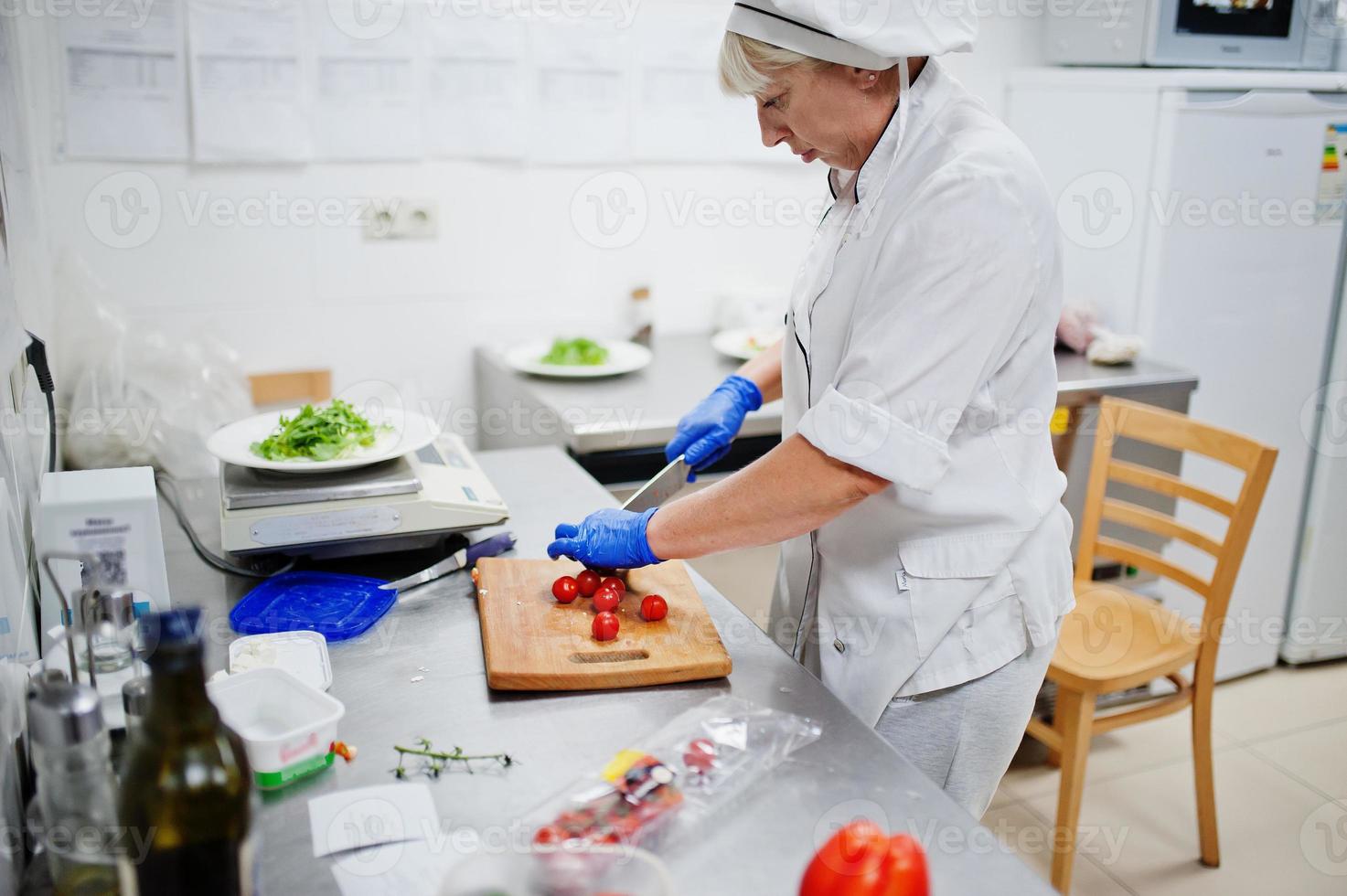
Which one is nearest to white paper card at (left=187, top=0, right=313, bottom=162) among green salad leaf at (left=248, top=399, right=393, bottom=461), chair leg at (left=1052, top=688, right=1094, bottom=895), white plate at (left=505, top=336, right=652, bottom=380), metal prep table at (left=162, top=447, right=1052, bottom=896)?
white plate at (left=505, top=336, right=652, bottom=380)

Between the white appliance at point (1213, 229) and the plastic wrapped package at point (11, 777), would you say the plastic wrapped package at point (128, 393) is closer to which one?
the plastic wrapped package at point (11, 777)

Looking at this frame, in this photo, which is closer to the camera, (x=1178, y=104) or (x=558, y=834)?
(x=558, y=834)

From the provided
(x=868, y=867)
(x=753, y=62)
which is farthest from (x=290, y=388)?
(x=868, y=867)

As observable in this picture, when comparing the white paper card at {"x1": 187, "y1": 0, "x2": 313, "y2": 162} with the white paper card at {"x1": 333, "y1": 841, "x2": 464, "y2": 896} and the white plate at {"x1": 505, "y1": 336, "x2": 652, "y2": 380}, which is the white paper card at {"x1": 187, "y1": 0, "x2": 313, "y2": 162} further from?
the white paper card at {"x1": 333, "y1": 841, "x2": 464, "y2": 896}

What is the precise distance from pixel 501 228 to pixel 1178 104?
1.61 meters

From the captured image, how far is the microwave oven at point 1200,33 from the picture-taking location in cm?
269

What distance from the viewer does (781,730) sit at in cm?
114

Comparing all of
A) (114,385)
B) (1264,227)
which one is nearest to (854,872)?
(114,385)

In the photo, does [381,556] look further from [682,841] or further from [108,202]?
[108,202]

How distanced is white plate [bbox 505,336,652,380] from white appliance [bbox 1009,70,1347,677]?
1.15m

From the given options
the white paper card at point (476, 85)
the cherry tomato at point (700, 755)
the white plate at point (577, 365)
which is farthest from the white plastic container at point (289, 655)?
the white paper card at point (476, 85)

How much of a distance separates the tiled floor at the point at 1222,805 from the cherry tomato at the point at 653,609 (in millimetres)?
1231

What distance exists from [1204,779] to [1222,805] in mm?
307

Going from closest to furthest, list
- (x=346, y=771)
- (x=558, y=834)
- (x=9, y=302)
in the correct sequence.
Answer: (x=558, y=834), (x=346, y=771), (x=9, y=302)
